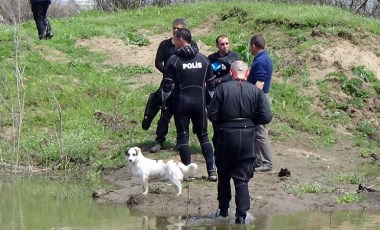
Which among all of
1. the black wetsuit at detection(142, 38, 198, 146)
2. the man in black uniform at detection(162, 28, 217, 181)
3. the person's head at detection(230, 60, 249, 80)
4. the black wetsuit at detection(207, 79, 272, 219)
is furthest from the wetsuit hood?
the black wetsuit at detection(207, 79, 272, 219)

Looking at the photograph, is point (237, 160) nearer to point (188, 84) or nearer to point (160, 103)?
point (188, 84)

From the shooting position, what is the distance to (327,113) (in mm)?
15852

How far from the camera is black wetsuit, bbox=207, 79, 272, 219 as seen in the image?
8727mm

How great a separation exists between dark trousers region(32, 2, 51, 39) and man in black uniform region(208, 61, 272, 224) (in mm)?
9915

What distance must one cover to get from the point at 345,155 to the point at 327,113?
2.16m

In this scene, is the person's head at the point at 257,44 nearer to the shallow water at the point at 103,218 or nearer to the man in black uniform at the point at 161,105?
the man in black uniform at the point at 161,105

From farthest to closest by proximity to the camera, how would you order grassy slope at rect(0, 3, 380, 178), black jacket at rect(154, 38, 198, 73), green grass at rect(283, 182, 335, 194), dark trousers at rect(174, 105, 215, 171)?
grassy slope at rect(0, 3, 380, 178) < black jacket at rect(154, 38, 198, 73) < green grass at rect(283, 182, 335, 194) < dark trousers at rect(174, 105, 215, 171)

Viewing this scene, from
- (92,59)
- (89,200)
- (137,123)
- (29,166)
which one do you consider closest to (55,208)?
(89,200)

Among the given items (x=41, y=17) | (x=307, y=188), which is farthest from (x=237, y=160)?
(x=41, y=17)

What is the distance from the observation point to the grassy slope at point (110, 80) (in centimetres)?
1351

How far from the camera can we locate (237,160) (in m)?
8.78

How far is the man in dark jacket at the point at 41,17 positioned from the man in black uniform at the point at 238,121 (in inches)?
389

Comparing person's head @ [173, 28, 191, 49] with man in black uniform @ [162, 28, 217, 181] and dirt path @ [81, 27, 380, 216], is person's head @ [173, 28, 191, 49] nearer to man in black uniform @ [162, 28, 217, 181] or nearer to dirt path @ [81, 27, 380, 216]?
man in black uniform @ [162, 28, 217, 181]

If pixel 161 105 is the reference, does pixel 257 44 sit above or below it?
above
